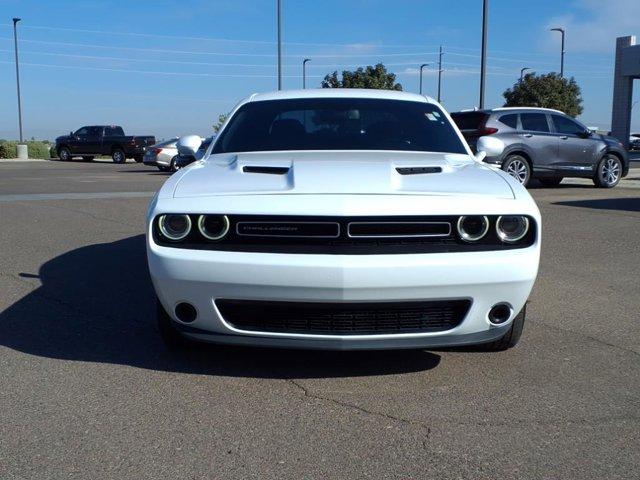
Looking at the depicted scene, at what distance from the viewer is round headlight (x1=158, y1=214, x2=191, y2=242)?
12.4 feet

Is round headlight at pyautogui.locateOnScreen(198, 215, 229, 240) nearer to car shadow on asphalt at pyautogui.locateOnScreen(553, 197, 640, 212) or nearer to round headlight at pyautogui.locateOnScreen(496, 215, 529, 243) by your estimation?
round headlight at pyautogui.locateOnScreen(496, 215, 529, 243)

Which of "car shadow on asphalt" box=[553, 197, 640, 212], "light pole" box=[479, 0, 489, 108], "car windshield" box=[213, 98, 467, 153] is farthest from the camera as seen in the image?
"light pole" box=[479, 0, 489, 108]

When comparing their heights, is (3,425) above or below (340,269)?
below

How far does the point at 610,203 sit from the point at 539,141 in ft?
8.72

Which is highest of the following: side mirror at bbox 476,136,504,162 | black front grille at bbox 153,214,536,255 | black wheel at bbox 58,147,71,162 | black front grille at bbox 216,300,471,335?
side mirror at bbox 476,136,504,162

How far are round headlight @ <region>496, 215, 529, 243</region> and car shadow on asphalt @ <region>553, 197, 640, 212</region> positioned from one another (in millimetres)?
9109

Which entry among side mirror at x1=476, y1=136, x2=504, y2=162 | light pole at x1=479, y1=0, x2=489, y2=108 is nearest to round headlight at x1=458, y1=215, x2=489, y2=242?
side mirror at x1=476, y1=136, x2=504, y2=162

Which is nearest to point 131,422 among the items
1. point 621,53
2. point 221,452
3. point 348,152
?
point 221,452

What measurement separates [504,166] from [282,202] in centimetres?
1213

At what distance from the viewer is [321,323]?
3.70m

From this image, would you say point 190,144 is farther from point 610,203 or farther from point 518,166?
point 518,166

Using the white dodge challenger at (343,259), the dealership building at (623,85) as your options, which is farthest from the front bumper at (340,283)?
the dealership building at (623,85)

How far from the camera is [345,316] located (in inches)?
145

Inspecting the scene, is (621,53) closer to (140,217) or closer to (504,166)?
(504,166)
